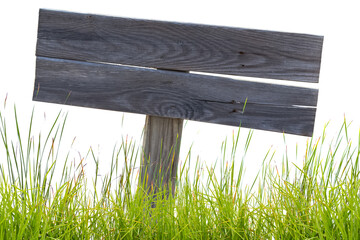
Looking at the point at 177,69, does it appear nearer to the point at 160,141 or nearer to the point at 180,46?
the point at 180,46

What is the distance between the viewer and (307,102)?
262cm

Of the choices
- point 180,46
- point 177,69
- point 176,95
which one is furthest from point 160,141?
point 180,46

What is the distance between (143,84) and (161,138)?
13.8 inches

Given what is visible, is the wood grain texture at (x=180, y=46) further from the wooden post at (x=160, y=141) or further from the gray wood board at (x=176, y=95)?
the wooden post at (x=160, y=141)

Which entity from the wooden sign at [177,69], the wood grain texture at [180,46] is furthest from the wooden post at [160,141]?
the wood grain texture at [180,46]

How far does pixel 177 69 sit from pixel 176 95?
0.50ft

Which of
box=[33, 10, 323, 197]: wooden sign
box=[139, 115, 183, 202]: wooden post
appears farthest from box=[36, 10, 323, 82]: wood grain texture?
box=[139, 115, 183, 202]: wooden post

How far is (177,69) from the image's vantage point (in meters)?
2.72

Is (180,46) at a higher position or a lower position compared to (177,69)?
higher

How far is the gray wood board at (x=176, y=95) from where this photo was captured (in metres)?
2.64

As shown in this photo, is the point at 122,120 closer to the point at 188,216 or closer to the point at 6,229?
the point at 188,216

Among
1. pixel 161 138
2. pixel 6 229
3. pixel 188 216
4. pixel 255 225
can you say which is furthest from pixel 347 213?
pixel 6 229

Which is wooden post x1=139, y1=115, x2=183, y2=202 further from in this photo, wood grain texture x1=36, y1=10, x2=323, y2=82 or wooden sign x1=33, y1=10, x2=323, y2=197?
wood grain texture x1=36, y1=10, x2=323, y2=82

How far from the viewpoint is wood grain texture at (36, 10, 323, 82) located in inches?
103
